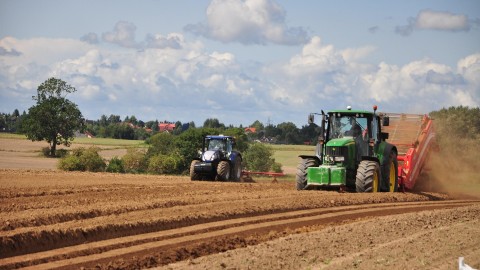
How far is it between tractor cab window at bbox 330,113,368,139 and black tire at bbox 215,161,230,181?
24.7ft

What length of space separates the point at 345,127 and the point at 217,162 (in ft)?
27.4

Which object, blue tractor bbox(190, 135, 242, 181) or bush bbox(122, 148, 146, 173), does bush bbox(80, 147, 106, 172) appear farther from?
blue tractor bbox(190, 135, 242, 181)

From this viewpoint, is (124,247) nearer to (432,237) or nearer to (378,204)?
(432,237)

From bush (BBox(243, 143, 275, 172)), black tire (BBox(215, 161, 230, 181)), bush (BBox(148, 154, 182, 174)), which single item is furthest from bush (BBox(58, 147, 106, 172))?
bush (BBox(243, 143, 275, 172))

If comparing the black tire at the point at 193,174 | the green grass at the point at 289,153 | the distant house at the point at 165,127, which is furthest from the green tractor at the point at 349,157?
the distant house at the point at 165,127

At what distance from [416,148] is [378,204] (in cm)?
583

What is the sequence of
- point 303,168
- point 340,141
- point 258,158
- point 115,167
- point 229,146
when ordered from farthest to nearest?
point 258,158, point 115,167, point 229,146, point 303,168, point 340,141

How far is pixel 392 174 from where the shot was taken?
2470 cm

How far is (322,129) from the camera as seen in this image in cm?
2320

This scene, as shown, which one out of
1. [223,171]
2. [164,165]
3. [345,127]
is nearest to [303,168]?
[345,127]

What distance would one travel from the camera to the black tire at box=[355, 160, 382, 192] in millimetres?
22375

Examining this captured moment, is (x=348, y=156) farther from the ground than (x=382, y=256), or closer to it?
farther from the ground

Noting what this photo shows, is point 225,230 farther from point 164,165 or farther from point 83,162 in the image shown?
point 164,165

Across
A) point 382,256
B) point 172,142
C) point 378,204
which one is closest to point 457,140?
point 378,204
